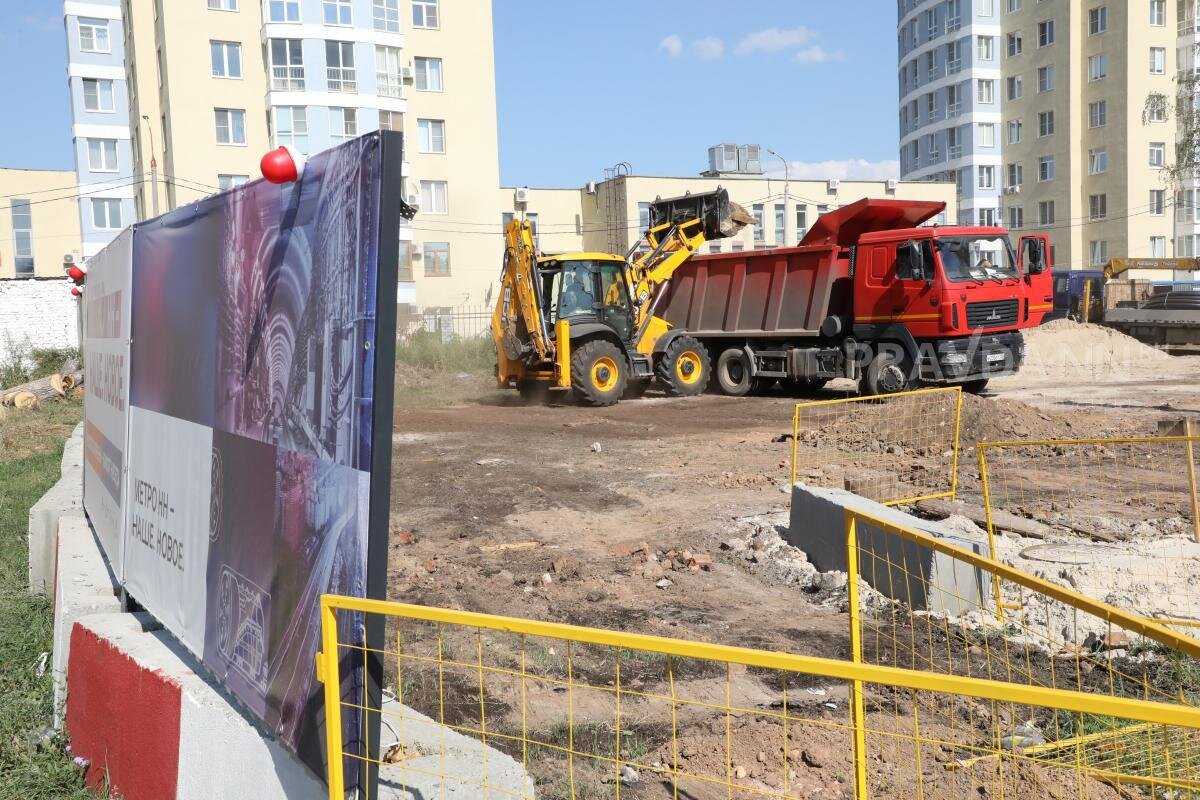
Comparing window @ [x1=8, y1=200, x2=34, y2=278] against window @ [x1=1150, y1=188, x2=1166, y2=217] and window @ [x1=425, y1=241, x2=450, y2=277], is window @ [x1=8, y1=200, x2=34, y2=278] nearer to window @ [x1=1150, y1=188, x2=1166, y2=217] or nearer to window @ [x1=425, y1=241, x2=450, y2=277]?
window @ [x1=425, y1=241, x2=450, y2=277]

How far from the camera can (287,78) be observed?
42531 millimetres

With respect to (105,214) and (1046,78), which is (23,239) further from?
(1046,78)

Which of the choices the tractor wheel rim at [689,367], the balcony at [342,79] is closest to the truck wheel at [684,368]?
the tractor wheel rim at [689,367]

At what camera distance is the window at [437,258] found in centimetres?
4638

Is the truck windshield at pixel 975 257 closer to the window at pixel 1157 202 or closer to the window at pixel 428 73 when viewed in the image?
the window at pixel 428 73

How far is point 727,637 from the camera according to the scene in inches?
248

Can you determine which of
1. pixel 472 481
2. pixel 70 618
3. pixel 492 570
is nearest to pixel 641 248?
pixel 472 481

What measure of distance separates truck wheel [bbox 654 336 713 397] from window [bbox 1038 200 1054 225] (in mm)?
46203

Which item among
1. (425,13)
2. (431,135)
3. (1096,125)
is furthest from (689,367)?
(1096,125)

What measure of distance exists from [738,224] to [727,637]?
1654 centimetres

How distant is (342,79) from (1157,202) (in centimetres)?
4276

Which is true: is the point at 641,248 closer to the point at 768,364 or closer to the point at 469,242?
the point at 768,364

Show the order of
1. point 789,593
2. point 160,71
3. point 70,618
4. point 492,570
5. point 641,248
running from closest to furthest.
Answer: point 70,618 < point 789,593 < point 492,570 < point 641,248 < point 160,71

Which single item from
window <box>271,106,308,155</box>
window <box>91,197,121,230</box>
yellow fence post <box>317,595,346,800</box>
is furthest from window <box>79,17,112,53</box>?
yellow fence post <box>317,595,346,800</box>
